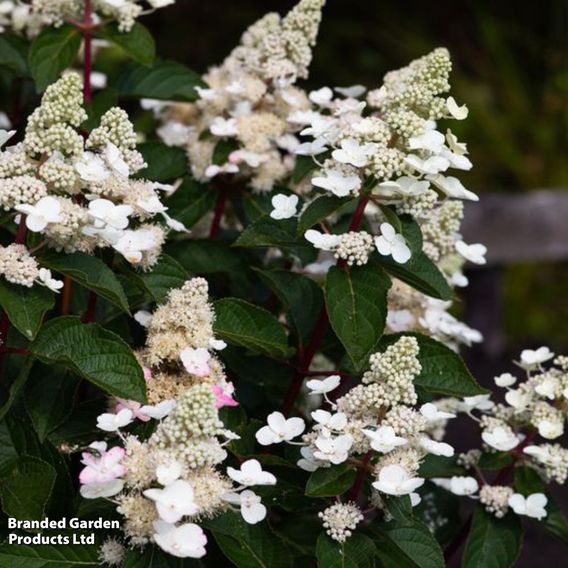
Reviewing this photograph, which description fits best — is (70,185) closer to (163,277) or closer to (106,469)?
(163,277)

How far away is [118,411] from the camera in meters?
1.57

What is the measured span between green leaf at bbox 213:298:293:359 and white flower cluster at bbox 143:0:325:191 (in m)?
0.38

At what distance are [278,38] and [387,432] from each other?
2.92ft

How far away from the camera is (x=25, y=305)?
1.47 meters

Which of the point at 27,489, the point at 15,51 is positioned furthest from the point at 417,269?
the point at 15,51

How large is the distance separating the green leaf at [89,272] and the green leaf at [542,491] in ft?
2.29

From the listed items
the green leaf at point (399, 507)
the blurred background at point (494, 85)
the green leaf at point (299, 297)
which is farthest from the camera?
the blurred background at point (494, 85)

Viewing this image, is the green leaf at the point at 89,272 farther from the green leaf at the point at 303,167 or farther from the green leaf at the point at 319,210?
the green leaf at the point at 303,167

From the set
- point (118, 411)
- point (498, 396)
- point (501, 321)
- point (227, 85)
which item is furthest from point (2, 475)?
point (501, 321)

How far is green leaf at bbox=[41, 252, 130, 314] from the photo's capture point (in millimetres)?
1457

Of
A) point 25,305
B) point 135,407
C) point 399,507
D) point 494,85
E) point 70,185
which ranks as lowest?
point 494,85

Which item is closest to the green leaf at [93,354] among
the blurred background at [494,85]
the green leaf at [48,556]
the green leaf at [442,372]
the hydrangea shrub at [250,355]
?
the hydrangea shrub at [250,355]

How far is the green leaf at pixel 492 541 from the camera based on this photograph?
1.69 metres

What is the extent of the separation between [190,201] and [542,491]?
789mm
